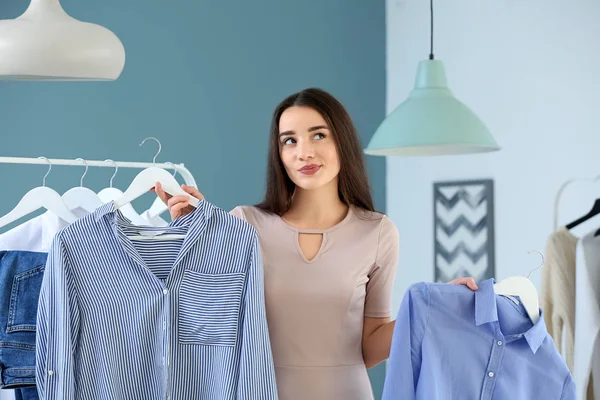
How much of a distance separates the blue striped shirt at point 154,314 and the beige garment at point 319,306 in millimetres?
167

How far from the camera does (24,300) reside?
1.77m

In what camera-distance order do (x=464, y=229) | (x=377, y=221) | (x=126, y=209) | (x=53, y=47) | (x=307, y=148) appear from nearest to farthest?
(x=53, y=47) < (x=307, y=148) < (x=377, y=221) < (x=126, y=209) < (x=464, y=229)

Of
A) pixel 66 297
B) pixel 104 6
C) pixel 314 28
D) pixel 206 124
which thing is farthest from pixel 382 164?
pixel 66 297

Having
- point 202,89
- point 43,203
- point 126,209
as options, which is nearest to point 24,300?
point 43,203

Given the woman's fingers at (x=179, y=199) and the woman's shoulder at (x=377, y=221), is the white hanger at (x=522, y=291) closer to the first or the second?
the woman's shoulder at (x=377, y=221)

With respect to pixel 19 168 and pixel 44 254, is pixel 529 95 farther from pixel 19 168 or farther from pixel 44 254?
pixel 44 254

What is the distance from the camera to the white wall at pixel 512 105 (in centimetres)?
318

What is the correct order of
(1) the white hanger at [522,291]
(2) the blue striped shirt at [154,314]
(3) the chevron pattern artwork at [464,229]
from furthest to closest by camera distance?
(3) the chevron pattern artwork at [464,229]
(1) the white hanger at [522,291]
(2) the blue striped shirt at [154,314]

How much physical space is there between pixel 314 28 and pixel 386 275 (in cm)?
211

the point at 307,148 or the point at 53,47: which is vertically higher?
the point at 53,47

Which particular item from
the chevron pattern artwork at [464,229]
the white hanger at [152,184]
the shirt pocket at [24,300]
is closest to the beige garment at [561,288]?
the chevron pattern artwork at [464,229]

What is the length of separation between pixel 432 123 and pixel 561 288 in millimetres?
727

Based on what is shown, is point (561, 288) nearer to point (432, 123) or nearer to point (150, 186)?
point (432, 123)

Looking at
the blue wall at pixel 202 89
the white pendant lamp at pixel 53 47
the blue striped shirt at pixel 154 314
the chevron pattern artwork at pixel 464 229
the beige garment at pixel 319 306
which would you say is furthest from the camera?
the chevron pattern artwork at pixel 464 229
